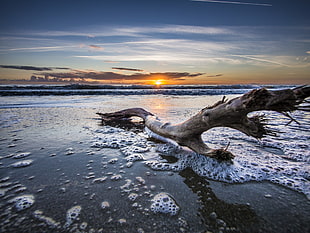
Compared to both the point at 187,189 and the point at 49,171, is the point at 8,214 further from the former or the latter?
the point at 187,189

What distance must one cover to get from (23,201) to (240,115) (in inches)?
108

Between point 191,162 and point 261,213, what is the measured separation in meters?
1.25

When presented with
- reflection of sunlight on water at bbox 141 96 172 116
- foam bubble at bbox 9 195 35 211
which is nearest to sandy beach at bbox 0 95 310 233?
foam bubble at bbox 9 195 35 211

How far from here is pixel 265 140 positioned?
154 inches

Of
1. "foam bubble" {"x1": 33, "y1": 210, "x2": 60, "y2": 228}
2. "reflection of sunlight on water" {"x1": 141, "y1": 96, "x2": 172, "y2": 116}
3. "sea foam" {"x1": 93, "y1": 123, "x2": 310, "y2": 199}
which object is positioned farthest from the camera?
"reflection of sunlight on water" {"x1": 141, "y1": 96, "x2": 172, "y2": 116}

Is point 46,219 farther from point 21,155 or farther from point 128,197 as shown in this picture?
point 21,155

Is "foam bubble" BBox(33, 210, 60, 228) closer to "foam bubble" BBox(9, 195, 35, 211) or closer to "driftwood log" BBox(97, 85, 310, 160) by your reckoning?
"foam bubble" BBox(9, 195, 35, 211)

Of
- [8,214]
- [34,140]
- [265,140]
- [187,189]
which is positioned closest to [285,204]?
[187,189]

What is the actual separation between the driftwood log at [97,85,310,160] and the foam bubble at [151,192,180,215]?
38.2 inches

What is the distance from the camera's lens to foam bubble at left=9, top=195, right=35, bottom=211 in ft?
5.90

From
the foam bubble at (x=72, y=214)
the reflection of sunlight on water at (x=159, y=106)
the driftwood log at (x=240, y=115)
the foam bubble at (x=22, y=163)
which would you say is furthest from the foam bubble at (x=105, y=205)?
the reflection of sunlight on water at (x=159, y=106)

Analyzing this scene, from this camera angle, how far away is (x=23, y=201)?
188 centimetres

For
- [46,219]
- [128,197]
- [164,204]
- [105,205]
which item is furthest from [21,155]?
[164,204]

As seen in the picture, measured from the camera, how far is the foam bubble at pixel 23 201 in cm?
180
